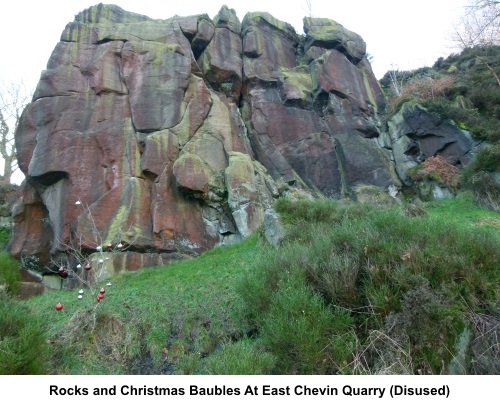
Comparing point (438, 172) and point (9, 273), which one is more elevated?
point (438, 172)

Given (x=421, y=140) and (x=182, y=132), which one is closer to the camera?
(x=182, y=132)

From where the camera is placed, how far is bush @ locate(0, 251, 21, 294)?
13652mm

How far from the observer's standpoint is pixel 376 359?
5.69 m

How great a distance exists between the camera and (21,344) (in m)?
5.68

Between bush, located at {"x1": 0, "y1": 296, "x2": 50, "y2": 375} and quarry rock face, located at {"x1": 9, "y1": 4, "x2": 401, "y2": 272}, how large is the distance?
8.65 m


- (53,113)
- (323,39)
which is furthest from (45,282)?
(323,39)

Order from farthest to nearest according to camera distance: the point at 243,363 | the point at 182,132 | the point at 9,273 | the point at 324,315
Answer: the point at 182,132, the point at 9,273, the point at 324,315, the point at 243,363

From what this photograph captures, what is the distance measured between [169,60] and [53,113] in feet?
19.3

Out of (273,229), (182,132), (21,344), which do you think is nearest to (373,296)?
(21,344)

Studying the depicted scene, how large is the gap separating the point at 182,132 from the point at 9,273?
8756 mm

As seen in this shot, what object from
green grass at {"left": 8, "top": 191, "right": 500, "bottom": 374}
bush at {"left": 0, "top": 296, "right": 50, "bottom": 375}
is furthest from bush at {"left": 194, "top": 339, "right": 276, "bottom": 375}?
bush at {"left": 0, "top": 296, "right": 50, "bottom": 375}

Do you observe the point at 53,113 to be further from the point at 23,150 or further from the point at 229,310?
the point at 229,310

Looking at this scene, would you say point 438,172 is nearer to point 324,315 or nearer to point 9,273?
point 324,315

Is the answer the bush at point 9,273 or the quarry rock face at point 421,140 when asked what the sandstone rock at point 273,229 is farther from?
the quarry rock face at point 421,140
